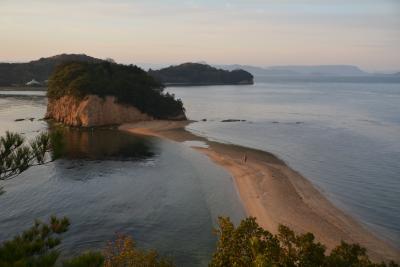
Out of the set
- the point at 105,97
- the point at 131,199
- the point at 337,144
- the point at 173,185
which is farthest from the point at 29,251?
the point at 105,97

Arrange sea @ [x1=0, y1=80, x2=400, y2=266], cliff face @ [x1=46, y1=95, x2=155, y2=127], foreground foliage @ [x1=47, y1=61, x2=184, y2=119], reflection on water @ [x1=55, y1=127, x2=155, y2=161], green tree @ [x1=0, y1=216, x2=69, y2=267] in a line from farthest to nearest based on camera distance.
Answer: foreground foliage @ [x1=47, y1=61, x2=184, y2=119], cliff face @ [x1=46, y1=95, x2=155, y2=127], reflection on water @ [x1=55, y1=127, x2=155, y2=161], sea @ [x1=0, y1=80, x2=400, y2=266], green tree @ [x1=0, y1=216, x2=69, y2=267]

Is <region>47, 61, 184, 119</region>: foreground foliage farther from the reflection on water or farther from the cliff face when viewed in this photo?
the reflection on water

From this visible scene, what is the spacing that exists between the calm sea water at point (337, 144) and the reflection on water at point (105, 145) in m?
13.8

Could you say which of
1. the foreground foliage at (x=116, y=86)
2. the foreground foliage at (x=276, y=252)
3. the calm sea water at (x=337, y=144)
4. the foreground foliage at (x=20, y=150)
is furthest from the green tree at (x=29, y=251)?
the foreground foliage at (x=116, y=86)

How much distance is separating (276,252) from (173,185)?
27332 millimetres

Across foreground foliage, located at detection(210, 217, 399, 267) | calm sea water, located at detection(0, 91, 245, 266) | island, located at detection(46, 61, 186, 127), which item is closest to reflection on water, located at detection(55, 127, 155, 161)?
calm sea water, located at detection(0, 91, 245, 266)

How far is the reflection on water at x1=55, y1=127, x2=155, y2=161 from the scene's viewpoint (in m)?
51.8

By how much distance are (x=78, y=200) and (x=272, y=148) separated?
32528 mm

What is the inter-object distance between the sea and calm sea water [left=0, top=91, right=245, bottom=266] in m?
0.07

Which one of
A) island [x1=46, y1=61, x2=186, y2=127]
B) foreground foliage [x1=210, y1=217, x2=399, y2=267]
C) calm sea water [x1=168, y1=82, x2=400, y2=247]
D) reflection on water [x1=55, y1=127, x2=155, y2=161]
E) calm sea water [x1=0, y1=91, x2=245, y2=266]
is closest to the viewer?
foreground foliage [x1=210, y1=217, x2=399, y2=267]

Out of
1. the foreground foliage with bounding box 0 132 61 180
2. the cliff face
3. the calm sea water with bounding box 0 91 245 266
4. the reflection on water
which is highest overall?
the foreground foliage with bounding box 0 132 61 180

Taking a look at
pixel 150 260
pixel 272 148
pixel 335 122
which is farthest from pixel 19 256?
pixel 335 122

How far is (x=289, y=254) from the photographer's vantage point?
12.7m

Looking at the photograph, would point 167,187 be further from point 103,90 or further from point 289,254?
point 103,90
